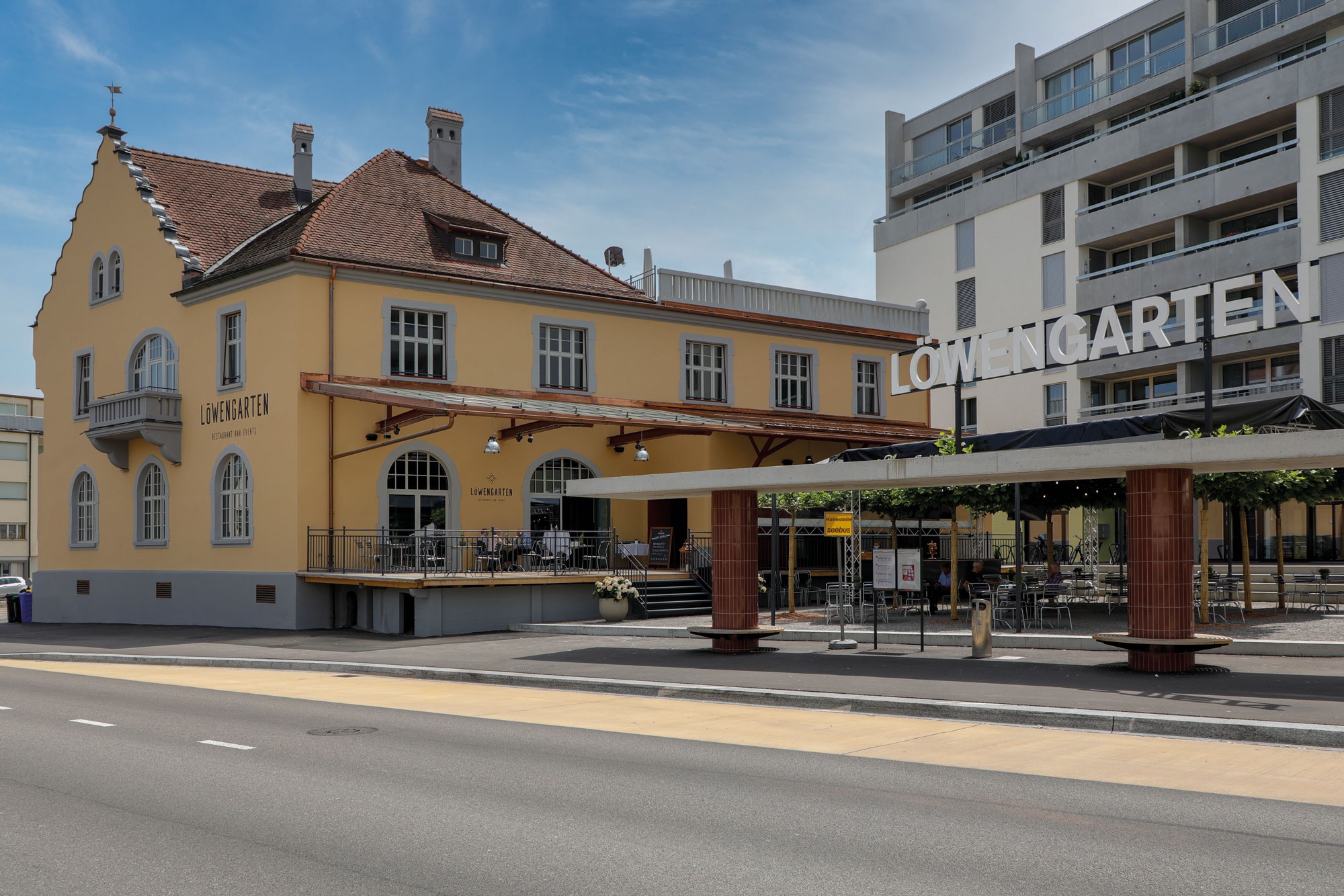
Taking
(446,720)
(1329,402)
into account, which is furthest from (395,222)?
(1329,402)

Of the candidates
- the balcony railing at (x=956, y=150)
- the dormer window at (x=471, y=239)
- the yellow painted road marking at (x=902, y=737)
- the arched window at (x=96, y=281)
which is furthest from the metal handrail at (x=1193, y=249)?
the arched window at (x=96, y=281)

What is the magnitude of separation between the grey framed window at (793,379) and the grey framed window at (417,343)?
10550 mm

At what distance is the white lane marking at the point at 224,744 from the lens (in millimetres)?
10695

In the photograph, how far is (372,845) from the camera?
6895 mm

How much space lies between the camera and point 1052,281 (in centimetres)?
4891

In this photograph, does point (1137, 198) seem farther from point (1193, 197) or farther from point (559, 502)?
point (559, 502)

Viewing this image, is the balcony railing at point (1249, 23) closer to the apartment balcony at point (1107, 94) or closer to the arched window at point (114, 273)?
the apartment balcony at point (1107, 94)

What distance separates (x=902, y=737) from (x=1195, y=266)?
120ft

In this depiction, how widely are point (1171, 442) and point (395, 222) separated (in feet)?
70.7

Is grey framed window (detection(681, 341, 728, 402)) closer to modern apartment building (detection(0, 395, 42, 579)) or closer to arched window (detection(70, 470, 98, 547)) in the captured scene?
arched window (detection(70, 470, 98, 547))

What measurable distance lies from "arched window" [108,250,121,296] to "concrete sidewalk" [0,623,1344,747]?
1138 cm

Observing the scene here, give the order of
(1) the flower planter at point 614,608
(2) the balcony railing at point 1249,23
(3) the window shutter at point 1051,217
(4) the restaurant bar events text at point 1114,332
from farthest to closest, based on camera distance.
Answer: (3) the window shutter at point 1051,217, (2) the balcony railing at point 1249,23, (1) the flower planter at point 614,608, (4) the restaurant bar events text at point 1114,332

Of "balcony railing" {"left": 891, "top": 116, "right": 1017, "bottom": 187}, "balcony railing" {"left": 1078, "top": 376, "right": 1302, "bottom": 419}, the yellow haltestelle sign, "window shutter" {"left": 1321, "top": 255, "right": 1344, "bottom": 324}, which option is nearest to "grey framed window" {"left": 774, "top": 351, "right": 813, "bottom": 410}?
the yellow haltestelle sign

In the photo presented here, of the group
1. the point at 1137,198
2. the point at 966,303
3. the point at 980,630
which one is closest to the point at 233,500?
the point at 980,630
